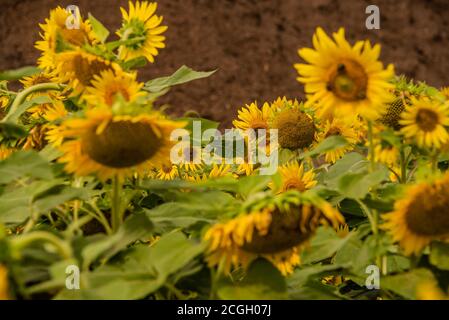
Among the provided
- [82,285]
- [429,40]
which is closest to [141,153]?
[82,285]

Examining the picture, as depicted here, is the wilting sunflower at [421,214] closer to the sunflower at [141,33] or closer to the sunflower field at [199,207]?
the sunflower field at [199,207]

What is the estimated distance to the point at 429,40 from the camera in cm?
429

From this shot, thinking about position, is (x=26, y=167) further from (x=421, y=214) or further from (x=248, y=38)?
(x=248, y=38)

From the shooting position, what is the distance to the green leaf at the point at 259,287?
0.68 meters

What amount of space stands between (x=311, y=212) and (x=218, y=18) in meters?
3.55

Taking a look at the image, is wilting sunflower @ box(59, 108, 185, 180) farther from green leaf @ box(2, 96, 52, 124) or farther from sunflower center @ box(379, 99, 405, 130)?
sunflower center @ box(379, 99, 405, 130)

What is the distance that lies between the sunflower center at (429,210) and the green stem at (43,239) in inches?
11.8

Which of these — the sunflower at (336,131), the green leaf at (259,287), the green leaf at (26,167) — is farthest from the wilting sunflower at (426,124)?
the sunflower at (336,131)

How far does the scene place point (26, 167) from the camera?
0.75m

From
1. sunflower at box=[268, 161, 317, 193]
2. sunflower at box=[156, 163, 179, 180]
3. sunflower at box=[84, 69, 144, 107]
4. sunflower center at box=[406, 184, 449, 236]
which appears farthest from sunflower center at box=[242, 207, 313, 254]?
sunflower at box=[156, 163, 179, 180]

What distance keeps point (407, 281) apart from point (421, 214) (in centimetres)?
6

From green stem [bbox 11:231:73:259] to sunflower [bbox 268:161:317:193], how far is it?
1.72 feet
